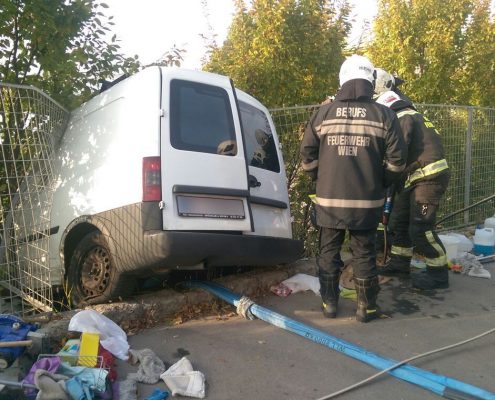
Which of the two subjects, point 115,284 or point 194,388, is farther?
point 115,284

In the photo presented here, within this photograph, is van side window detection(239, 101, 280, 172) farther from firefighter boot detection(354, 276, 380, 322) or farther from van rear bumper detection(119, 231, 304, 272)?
firefighter boot detection(354, 276, 380, 322)

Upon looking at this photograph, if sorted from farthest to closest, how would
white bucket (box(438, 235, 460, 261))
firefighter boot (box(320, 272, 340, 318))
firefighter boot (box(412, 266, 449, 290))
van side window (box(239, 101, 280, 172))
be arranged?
white bucket (box(438, 235, 460, 261)) → firefighter boot (box(412, 266, 449, 290)) → van side window (box(239, 101, 280, 172)) → firefighter boot (box(320, 272, 340, 318))

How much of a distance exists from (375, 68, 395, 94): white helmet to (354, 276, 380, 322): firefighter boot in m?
2.28

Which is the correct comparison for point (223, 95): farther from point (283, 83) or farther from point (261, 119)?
point (283, 83)

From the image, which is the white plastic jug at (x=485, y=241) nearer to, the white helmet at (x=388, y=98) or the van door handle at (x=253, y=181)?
the white helmet at (x=388, y=98)

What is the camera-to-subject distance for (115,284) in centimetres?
373

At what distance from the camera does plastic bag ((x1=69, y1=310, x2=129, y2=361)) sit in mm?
3203

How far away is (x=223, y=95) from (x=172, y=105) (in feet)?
1.83

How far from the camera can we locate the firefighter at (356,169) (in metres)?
3.69

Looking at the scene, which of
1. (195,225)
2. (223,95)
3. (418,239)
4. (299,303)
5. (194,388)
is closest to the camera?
(194,388)

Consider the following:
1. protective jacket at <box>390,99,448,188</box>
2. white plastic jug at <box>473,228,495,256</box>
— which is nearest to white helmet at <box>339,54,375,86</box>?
protective jacket at <box>390,99,448,188</box>

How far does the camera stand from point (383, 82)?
504cm

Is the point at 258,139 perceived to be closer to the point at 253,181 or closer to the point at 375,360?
the point at 253,181

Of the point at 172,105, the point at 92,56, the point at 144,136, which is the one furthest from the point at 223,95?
the point at 92,56
